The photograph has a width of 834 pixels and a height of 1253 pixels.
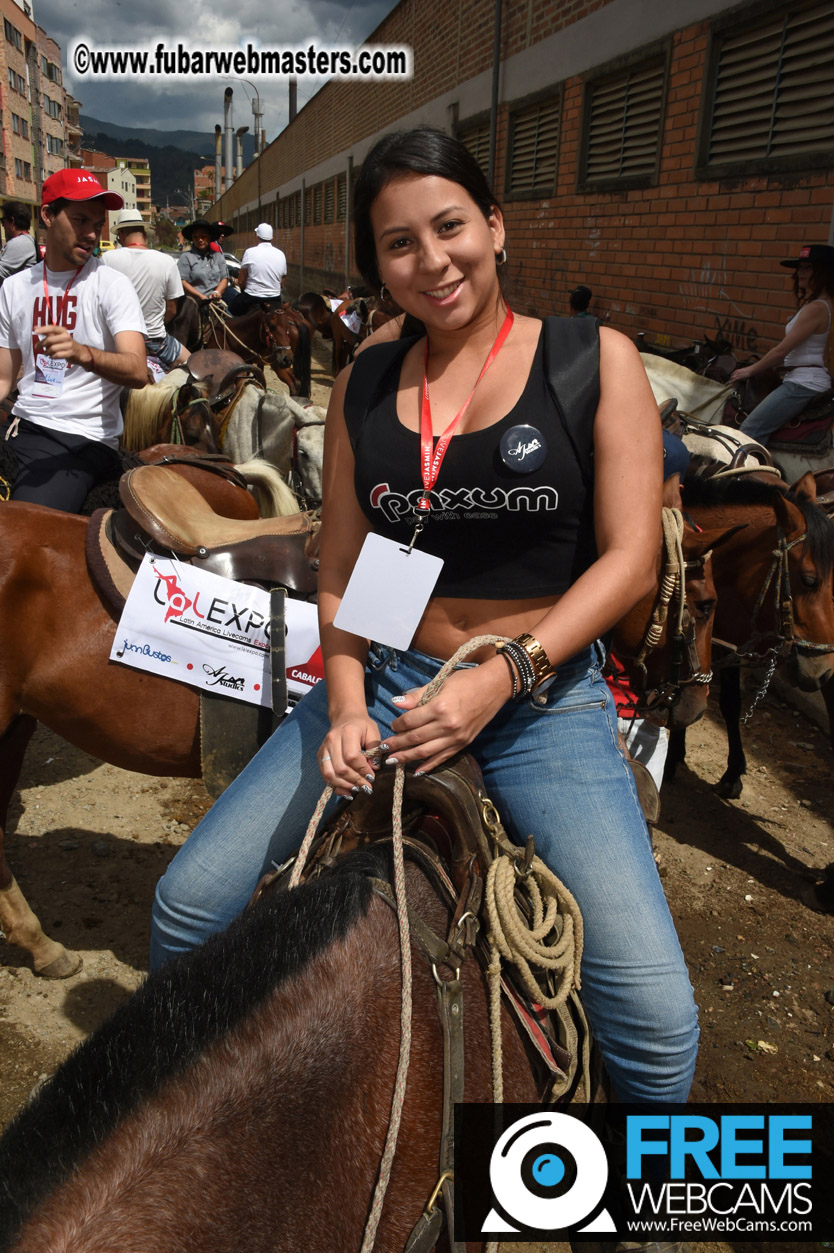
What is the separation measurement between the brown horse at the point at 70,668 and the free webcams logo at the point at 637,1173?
178 centimetres

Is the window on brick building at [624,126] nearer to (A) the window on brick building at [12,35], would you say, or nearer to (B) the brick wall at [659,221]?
(B) the brick wall at [659,221]

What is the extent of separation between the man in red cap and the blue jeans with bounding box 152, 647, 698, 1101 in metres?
2.42

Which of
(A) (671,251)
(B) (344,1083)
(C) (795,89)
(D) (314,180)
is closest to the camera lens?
(B) (344,1083)

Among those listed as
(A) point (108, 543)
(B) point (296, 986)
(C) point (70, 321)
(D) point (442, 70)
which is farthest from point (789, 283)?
(D) point (442, 70)

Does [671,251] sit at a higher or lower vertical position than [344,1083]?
higher

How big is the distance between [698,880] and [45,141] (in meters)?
81.3

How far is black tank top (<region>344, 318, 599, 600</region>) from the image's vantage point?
1535mm

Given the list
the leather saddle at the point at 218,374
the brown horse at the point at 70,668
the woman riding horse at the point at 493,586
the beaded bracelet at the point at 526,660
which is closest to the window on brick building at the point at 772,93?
the leather saddle at the point at 218,374

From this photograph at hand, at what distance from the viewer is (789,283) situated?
636cm

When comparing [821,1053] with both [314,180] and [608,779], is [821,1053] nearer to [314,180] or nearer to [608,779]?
[608,779]

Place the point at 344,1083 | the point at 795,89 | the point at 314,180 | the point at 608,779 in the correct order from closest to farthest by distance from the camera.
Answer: the point at 344,1083
the point at 608,779
the point at 795,89
the point at 314,180

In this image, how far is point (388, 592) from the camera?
1618 mm

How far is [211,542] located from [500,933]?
190 centimetres

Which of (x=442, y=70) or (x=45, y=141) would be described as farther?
(x=45, y=141)
